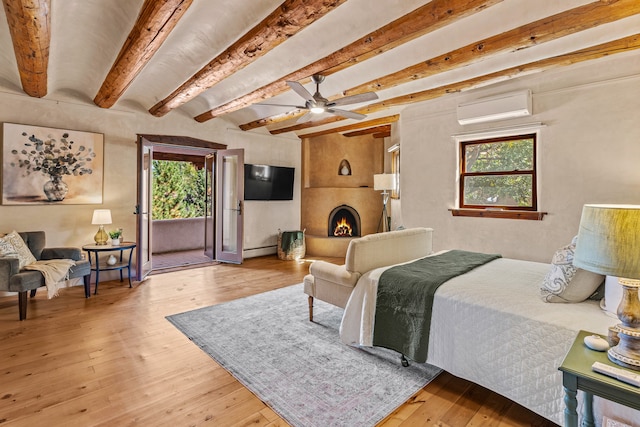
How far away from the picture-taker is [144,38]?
8.66 ft

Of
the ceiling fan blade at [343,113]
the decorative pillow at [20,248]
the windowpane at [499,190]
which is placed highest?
the ceiling fan blade at [343,113]

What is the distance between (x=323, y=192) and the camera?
23.1ft

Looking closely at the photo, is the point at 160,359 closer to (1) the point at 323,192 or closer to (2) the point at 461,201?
(2) the point at 461,201

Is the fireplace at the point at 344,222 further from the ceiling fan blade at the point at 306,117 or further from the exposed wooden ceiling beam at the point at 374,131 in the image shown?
the ceiling fan blade at the point at 306,117

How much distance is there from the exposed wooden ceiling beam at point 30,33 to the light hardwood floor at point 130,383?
2.48 m

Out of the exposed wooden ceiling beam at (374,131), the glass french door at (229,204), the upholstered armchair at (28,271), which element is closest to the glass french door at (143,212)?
the upholstered armchair at (28,271)

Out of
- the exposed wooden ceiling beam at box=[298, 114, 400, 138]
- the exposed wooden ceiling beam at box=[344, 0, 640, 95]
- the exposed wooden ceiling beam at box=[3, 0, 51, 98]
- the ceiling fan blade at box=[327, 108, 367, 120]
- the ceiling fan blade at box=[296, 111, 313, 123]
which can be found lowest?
the ceiling fan blade at box=[327, 108, 367, 120]

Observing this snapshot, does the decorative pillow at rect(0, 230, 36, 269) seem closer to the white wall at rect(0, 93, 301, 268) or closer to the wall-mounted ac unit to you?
the white wall at rect(0, 93, 301, 268)

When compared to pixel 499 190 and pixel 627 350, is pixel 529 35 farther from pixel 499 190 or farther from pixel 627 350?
pixel 627 350

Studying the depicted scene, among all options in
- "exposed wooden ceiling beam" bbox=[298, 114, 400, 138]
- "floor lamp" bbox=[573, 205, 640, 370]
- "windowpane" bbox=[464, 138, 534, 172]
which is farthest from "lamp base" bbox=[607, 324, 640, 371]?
"exposed wooden ceiling beam" bbox=[298, 114, 400, 138]

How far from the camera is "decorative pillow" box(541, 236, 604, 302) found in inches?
75.4

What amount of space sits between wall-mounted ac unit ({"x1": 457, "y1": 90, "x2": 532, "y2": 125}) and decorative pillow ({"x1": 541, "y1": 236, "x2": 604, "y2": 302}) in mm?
2536

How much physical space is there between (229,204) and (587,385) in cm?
577

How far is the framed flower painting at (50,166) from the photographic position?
13.0 ft
